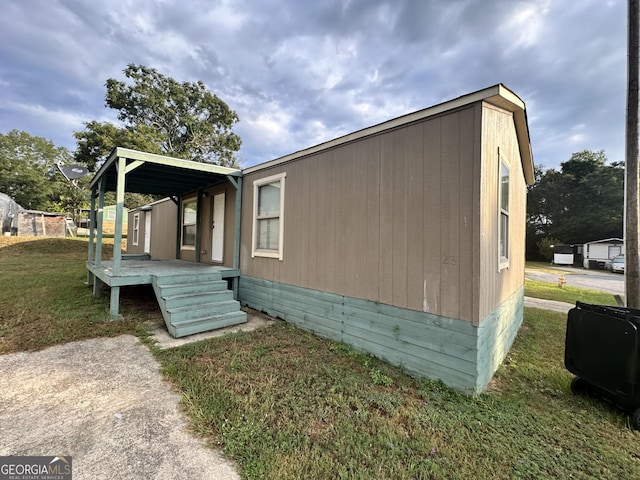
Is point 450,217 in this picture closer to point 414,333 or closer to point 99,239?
point 414,333

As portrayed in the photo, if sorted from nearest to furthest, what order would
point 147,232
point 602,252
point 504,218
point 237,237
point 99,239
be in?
point 504,218, point 237,237, point 99,239, point 147,232, point 602,252

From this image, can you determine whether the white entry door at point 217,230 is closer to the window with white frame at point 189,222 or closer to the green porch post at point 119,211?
the window with white frame at point 189,222

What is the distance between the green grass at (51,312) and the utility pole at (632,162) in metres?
6.69

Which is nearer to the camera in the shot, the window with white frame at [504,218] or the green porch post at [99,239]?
the window with white frame at [504,218]

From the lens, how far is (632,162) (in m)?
3.57

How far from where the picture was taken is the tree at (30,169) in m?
28.1

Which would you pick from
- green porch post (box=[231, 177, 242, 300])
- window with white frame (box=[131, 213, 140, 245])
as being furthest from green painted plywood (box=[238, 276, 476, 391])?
window with white frame (box=[131, 213, 140, 245])

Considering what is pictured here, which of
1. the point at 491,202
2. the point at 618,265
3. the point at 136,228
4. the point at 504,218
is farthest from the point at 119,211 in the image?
the point at 618,265

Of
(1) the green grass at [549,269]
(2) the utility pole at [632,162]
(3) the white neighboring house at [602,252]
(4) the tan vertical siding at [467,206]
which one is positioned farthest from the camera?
(3) the white neighboring house at [602,252]

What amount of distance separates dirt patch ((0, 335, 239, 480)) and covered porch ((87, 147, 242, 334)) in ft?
4.42

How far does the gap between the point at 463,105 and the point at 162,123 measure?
74.3ft

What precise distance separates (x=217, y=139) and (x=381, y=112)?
16351 millimetres

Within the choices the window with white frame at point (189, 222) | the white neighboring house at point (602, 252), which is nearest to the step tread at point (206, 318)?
the window with white frame at point (189, 222)

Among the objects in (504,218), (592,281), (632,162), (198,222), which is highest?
(632,162)
